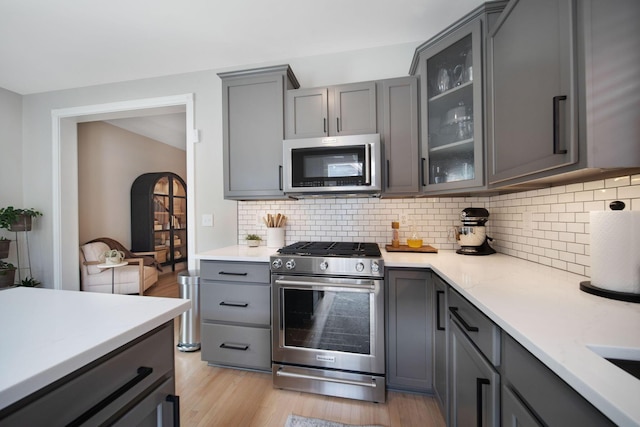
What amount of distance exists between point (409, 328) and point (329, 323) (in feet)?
1.71

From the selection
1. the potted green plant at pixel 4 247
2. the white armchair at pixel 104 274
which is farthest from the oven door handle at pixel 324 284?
the potted green plant at pixel 4 247

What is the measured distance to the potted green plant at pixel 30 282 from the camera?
8.81 feet

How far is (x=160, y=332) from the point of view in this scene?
0.77 meters

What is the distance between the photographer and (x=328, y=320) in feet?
5.51

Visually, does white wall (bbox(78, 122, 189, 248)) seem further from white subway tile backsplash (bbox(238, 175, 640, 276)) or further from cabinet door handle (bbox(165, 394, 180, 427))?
cabinet door handle (bbox(165, 394, 180, 427))

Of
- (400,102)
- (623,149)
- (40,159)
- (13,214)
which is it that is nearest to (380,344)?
(623,149)

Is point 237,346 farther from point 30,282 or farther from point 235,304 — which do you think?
point 30,282

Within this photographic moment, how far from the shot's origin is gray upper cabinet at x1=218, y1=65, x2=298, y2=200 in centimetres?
203

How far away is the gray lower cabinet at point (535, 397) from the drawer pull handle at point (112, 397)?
1.04m

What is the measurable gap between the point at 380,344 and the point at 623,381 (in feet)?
4.14

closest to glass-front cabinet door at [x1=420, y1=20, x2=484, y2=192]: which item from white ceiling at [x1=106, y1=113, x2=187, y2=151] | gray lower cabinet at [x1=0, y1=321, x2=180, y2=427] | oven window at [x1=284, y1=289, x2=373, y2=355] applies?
oven window at [x1=284, y1=289, x2=373, y2=355]

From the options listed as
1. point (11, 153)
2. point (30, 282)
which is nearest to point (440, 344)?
point (30, 282)

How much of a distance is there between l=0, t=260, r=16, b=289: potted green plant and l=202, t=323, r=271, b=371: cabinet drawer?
248cm

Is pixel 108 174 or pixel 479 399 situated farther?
pixel 108 174
